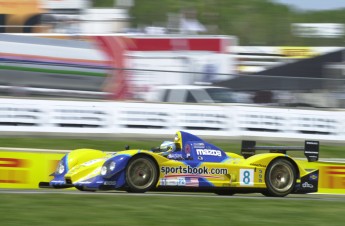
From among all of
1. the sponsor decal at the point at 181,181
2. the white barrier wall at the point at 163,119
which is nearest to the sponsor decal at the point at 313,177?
the sponsor decal at the point at 181,181

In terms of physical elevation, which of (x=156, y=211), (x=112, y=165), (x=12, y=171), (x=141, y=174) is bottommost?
(x=156, y=211)

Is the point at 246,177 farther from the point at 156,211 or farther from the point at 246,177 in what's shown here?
the point at 156,211

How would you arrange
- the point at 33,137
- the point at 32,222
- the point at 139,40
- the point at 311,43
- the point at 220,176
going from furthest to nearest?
the point at 311,43 < the point at 139,40 < the point at 33,137 < the point at 220,176 < the point at 32,222

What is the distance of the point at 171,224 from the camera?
20.9 ft

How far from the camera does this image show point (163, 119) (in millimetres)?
13930

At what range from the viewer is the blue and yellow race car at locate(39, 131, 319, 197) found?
8305 millimetres

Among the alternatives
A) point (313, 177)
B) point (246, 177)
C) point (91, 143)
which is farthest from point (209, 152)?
point (91, 143)

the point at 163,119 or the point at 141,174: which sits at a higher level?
the point at 163,119

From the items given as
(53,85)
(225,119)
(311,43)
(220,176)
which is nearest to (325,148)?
(225,119)

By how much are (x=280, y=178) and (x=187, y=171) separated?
1304 millimetres

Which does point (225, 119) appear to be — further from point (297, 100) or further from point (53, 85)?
point (53, 85)

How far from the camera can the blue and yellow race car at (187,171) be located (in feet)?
27.2

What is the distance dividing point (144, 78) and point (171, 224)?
825 cm

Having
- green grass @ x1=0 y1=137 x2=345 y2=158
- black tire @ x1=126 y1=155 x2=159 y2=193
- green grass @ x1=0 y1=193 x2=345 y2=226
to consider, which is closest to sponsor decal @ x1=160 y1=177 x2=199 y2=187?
black tire @ x1=126 y1=155 x2=159 y2=193
